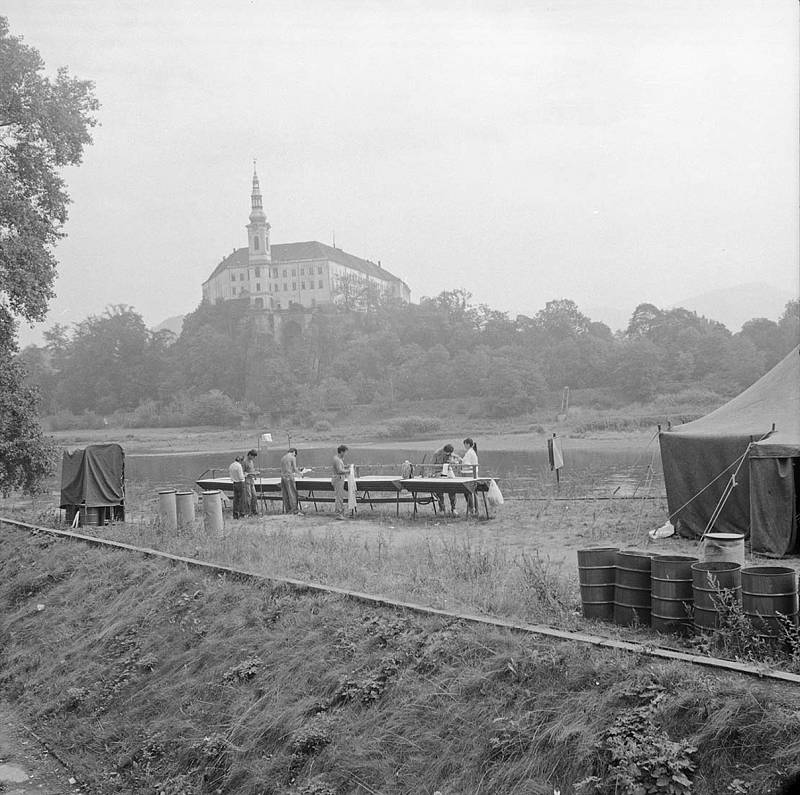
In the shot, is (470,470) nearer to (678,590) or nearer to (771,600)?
(678,590)

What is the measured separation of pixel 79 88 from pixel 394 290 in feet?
428

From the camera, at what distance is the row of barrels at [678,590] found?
5.79 metres

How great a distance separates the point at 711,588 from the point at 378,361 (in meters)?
105

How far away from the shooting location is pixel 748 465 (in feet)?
Result: 40.0

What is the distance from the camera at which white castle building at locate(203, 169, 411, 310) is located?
129375mm

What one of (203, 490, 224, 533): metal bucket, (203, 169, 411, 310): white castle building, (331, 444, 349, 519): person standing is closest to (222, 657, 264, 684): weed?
(203, 490, 224, 533): metal bucket

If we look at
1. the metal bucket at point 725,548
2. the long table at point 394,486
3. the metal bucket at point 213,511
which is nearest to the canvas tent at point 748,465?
the long table at point 394,486

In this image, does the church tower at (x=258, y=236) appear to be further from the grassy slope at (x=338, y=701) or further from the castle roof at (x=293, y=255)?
the grassy slope at (x=338, y=701)

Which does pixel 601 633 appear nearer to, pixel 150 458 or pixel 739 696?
pixel 739 696

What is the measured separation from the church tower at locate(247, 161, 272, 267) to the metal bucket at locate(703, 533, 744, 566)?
12598cm

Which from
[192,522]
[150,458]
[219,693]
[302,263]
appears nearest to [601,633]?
[219,693]

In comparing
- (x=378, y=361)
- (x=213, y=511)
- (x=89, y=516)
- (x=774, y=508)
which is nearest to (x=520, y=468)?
(x=89, y=516)

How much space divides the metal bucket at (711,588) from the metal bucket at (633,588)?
22.5 inches

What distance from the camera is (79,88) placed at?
2095 centimetres
